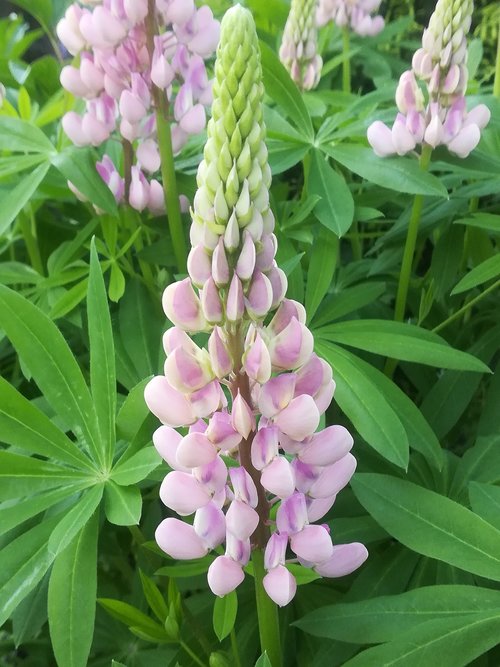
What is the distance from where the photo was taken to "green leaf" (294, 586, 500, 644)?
2.27 ft

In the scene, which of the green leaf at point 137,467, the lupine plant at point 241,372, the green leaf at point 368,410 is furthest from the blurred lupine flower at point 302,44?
the green leaf at point 137,467

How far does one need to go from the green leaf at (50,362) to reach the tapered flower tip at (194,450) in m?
0.25

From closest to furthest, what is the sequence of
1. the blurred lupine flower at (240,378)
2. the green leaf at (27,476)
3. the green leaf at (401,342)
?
the blurred lupine flower at (240,378) < the green leaf at (27,476) < the green leaf at (401,342)

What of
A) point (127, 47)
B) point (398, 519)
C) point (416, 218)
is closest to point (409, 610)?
point (398, 519)

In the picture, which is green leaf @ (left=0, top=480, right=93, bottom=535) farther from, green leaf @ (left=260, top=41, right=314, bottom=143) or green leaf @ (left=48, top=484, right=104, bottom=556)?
green leaf @ (left=260, top=41, right=314, bottom=143)

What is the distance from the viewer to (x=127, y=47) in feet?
3.11

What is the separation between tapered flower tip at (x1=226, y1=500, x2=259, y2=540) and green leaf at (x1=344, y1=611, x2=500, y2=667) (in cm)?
20

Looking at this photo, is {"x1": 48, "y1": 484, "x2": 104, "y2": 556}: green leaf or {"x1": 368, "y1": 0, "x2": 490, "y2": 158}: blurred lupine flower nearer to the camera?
{"x1": 48, "y1": 484, "x2": 104, "y2": 556}: green leaf

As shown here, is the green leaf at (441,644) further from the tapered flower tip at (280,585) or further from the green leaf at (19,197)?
the green leaf at (19,197)

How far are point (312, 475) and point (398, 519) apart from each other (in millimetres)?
166

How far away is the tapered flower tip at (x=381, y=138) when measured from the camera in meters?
1.00

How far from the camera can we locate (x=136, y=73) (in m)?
0.95

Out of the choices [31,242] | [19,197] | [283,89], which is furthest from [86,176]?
[283,89]

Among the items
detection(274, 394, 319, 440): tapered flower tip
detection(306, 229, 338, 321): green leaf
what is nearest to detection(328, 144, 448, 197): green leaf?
detection(306, 229, 338, 321): green leaf
